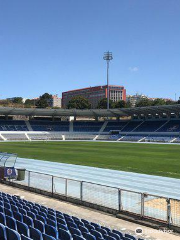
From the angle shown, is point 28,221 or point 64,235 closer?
point 64,235

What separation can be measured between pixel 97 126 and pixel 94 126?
3.18 feet

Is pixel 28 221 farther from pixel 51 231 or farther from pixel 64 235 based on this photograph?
pixel 64 235

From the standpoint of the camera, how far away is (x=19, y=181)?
55.1ft

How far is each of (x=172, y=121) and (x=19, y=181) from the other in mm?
62375

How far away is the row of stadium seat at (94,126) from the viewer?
73062 millimetres

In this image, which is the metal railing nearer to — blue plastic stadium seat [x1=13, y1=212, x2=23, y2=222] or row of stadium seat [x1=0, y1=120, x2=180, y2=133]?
blue plastic stadium seat [x1=13, y1=212, x2=23, y2=222]

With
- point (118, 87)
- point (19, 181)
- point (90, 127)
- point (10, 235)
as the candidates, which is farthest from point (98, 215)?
point (118, 87)

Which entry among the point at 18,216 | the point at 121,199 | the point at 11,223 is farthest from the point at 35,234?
the point at 121,199

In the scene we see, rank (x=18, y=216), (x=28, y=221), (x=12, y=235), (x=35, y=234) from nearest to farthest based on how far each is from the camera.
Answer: (x=12, y=235)
(x=35, y=234)
(x=28, y=221)
(x=18, y=216)

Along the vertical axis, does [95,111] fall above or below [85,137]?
above

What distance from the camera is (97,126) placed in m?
86.9

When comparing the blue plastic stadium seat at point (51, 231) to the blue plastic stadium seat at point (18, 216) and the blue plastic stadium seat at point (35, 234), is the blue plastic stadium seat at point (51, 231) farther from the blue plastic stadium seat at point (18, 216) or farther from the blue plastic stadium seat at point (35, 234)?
the blue plastic stadium seat at point (18, 216)

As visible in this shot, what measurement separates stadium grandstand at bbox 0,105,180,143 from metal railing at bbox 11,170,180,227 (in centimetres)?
5378

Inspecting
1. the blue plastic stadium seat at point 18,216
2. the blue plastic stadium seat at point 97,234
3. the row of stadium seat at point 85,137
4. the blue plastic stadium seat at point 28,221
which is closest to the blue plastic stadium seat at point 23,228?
the blue plastic stadium seat at point 28,221
